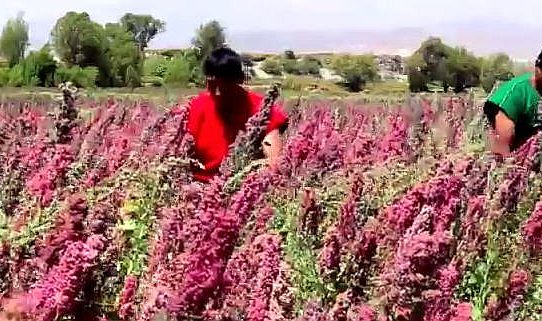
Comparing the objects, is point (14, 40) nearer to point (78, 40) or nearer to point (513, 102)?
A: point (78, 40)

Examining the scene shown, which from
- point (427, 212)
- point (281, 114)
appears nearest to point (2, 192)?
point (281, 114)

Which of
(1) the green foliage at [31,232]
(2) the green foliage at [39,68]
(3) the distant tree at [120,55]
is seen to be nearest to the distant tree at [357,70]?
(3) the distant tree at [120,55]

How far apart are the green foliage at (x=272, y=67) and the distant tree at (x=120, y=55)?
1466cm

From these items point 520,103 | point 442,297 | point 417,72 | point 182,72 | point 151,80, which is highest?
point 520,103

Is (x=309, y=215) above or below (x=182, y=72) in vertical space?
above

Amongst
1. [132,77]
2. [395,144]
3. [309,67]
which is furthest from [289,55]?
[395,144]

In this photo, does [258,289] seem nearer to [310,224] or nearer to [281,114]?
[310,224]

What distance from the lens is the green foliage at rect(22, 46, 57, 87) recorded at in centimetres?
5894

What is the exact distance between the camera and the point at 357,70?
275 feet

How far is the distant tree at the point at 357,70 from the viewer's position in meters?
80.3

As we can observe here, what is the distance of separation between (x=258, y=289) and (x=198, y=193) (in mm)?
324

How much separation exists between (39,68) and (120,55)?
13418 millimetres

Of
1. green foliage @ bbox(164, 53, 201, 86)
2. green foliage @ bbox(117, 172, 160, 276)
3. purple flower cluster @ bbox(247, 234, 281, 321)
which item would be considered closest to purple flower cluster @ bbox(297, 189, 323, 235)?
green foliage @ bbox(117, 172, 160, 276)

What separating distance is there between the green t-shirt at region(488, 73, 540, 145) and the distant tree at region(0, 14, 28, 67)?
246ft
